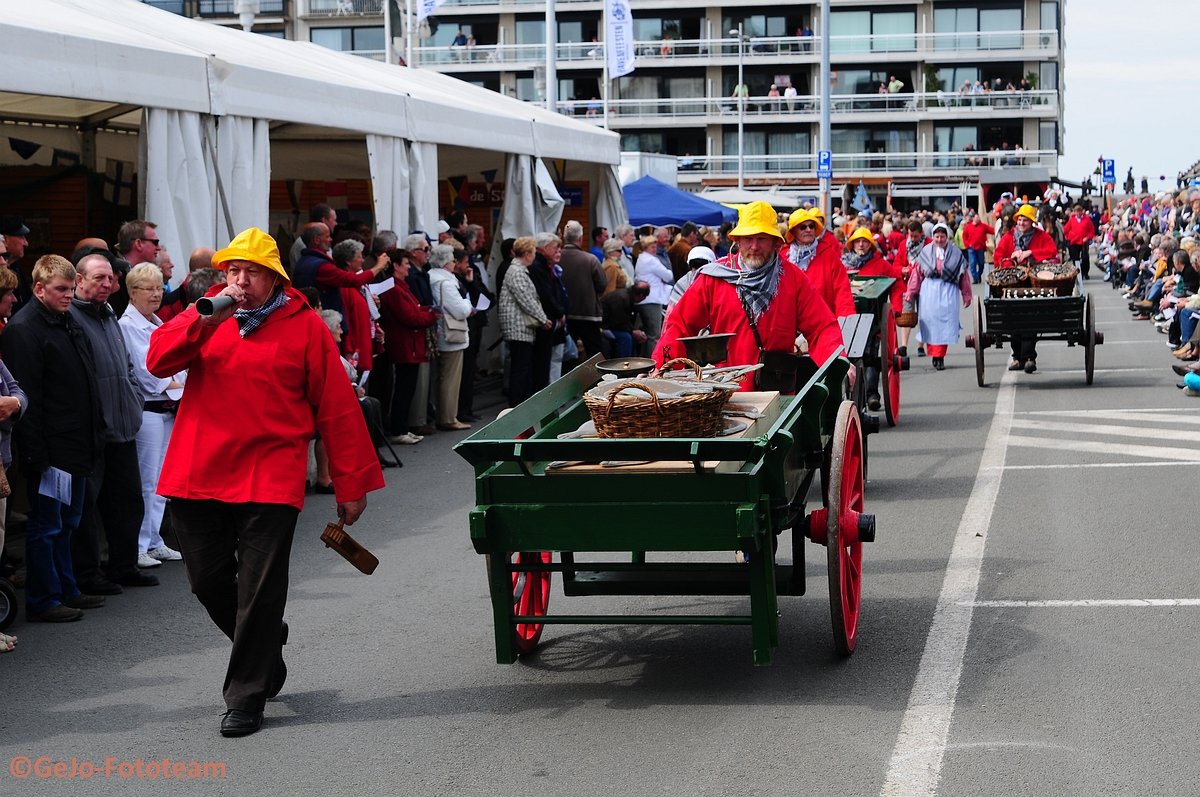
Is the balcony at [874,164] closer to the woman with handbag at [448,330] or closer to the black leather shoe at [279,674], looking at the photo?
the woman with handbag at [448,330]

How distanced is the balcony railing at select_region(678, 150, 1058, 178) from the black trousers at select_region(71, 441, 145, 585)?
68.4 m

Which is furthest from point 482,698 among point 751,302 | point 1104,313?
point 1104,313

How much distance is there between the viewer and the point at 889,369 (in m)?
14.0

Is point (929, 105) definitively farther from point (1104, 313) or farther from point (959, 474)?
point (959, 474)

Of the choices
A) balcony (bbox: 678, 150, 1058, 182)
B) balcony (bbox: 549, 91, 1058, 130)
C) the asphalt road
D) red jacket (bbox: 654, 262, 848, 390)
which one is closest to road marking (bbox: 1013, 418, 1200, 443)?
the asphalt road

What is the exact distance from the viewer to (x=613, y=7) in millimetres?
32094

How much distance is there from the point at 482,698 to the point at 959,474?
20.5 ft

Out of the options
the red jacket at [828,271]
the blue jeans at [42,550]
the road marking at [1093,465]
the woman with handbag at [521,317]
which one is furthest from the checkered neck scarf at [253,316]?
the woman with handbag at [521,317]

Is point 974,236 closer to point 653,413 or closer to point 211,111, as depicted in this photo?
point 211,111

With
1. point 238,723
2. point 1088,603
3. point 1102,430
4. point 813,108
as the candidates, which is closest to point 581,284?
point 1102,430

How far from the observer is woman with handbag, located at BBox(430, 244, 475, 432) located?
14961 mm

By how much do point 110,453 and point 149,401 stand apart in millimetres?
788

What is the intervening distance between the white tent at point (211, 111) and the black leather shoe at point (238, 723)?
17.3 ft

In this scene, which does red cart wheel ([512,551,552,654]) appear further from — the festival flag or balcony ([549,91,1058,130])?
balcony ([549,91,1058,130])
